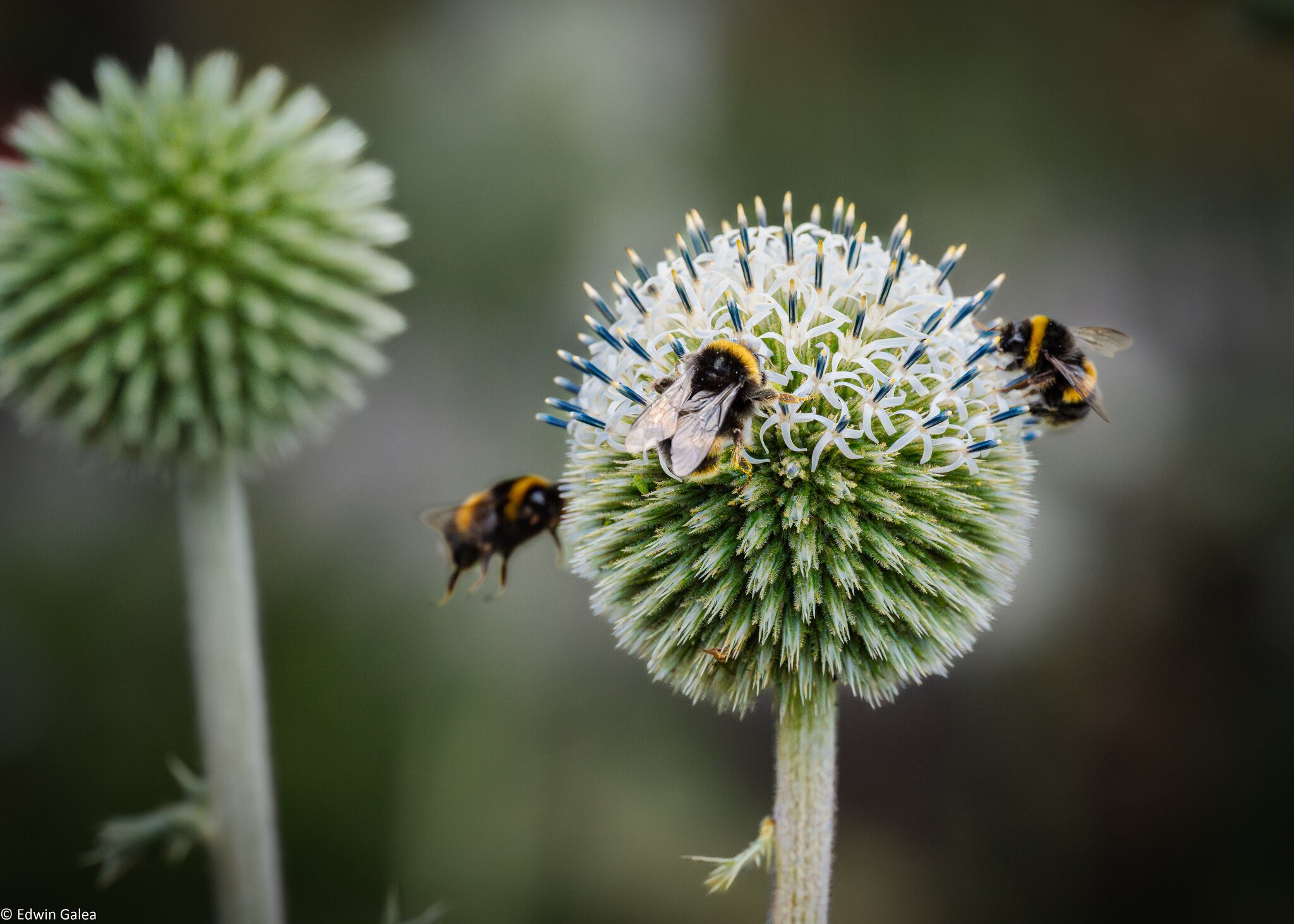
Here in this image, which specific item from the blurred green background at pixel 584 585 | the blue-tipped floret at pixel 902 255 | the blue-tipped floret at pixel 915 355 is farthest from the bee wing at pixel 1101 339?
the blurred green background at pixel 584 585

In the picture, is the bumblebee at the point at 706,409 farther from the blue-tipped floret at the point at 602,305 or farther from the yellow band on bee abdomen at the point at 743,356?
the blue-tipped floret at the point at 602,305

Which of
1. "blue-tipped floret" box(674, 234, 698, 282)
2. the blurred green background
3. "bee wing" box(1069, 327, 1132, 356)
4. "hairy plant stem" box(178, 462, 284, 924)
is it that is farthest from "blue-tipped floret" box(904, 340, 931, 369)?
the blurred green background

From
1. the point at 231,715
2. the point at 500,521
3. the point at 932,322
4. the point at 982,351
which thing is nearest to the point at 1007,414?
the point at 982,351

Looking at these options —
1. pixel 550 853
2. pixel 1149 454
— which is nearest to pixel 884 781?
pixel 550 853

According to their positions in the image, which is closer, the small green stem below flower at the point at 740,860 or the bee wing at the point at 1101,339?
the small green stem below flower at the point at 740,860

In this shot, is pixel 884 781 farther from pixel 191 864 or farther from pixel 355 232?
pixel 355 232

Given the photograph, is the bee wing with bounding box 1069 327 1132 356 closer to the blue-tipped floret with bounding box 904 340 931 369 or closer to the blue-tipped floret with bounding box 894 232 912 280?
the blue-tipped floret with bounding box 894 232 912 280

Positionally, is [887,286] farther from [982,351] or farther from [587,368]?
[587,368]
